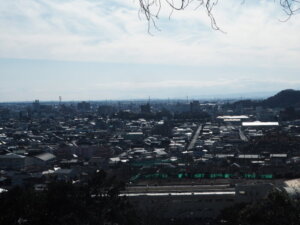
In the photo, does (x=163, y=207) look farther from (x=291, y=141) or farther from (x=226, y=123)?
(x=226, y=123)

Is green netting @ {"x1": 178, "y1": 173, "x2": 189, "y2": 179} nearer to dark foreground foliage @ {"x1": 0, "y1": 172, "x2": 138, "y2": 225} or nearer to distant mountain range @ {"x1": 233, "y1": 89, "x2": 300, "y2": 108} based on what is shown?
dark foreground foliage @ {"x1": 0, "y1": 172, "x2": 138, "y2": 225}

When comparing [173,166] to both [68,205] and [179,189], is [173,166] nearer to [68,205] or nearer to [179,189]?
[179,189]

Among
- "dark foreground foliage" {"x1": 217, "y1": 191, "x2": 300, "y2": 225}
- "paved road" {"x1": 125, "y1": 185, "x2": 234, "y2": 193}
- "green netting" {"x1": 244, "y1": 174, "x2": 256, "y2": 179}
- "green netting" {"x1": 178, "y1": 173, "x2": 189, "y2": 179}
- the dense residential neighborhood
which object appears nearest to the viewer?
"dark foreground foliage" {"x1": 217, "y1": 191, "x2": 300, "y2": 225}

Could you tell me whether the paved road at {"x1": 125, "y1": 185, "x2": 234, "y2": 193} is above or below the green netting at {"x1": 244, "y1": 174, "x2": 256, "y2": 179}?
above

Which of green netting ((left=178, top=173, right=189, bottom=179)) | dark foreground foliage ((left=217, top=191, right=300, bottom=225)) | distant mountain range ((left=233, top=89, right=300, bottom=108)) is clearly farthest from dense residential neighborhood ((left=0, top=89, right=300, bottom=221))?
distant mountain range ((left=233, top=89, right=300, bottom=108))

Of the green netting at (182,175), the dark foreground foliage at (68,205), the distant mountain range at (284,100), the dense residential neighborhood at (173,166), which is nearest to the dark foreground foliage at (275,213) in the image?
the dense residential neighborhood at (173,166)

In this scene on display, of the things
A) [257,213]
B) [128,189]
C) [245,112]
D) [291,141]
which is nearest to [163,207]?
[128,189]

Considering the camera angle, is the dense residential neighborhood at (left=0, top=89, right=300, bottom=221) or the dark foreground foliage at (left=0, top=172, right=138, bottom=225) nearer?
the dark foreground foliage at (left=0, top=172, right=138, bottom=225)

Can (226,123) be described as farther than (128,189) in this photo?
Yes

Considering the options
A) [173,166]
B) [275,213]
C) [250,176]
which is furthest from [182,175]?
[275,213]
